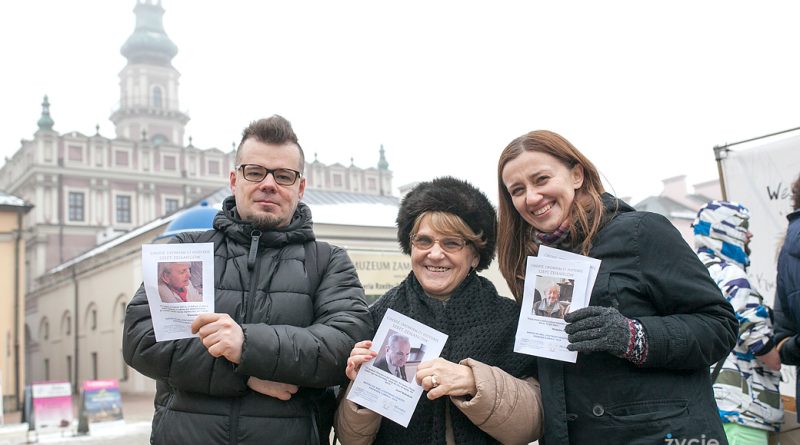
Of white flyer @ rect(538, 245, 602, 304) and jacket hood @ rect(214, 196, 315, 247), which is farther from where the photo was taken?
jacket hood @ rect(214, 196, 315, 247)

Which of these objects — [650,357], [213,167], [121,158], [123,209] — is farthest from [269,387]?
[213,167]

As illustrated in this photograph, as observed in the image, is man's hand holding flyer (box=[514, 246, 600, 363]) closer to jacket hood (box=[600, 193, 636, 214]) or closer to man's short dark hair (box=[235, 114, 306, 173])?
jacket hood (box=[600, 193, 636, 214])

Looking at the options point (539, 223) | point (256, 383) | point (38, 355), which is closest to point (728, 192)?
point (539, 223)

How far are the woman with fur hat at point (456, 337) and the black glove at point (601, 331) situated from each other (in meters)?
0.44

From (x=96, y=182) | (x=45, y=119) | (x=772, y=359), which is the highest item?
(x=45, y=119)

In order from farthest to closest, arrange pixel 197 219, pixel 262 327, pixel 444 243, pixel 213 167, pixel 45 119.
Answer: pixel 213 167 → pixel 45 119 → pixel 197 219 → pixel 444 243 → pixel 262 327

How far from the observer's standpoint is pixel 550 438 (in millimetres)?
2615

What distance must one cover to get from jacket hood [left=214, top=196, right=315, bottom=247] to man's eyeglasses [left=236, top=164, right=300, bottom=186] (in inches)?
6.9

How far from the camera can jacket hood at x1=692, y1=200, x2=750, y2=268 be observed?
384 centimetres

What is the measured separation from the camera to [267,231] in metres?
3.01

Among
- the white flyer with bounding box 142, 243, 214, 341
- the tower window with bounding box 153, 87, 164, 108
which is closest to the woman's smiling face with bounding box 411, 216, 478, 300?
the white flyer with bounding box 142, 243, 214, 341

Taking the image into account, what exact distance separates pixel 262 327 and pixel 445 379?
736 mm

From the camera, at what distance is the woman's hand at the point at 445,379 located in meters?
2.61

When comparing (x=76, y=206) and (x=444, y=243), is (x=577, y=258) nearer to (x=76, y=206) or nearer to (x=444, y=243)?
A: (x=444, y=243)
